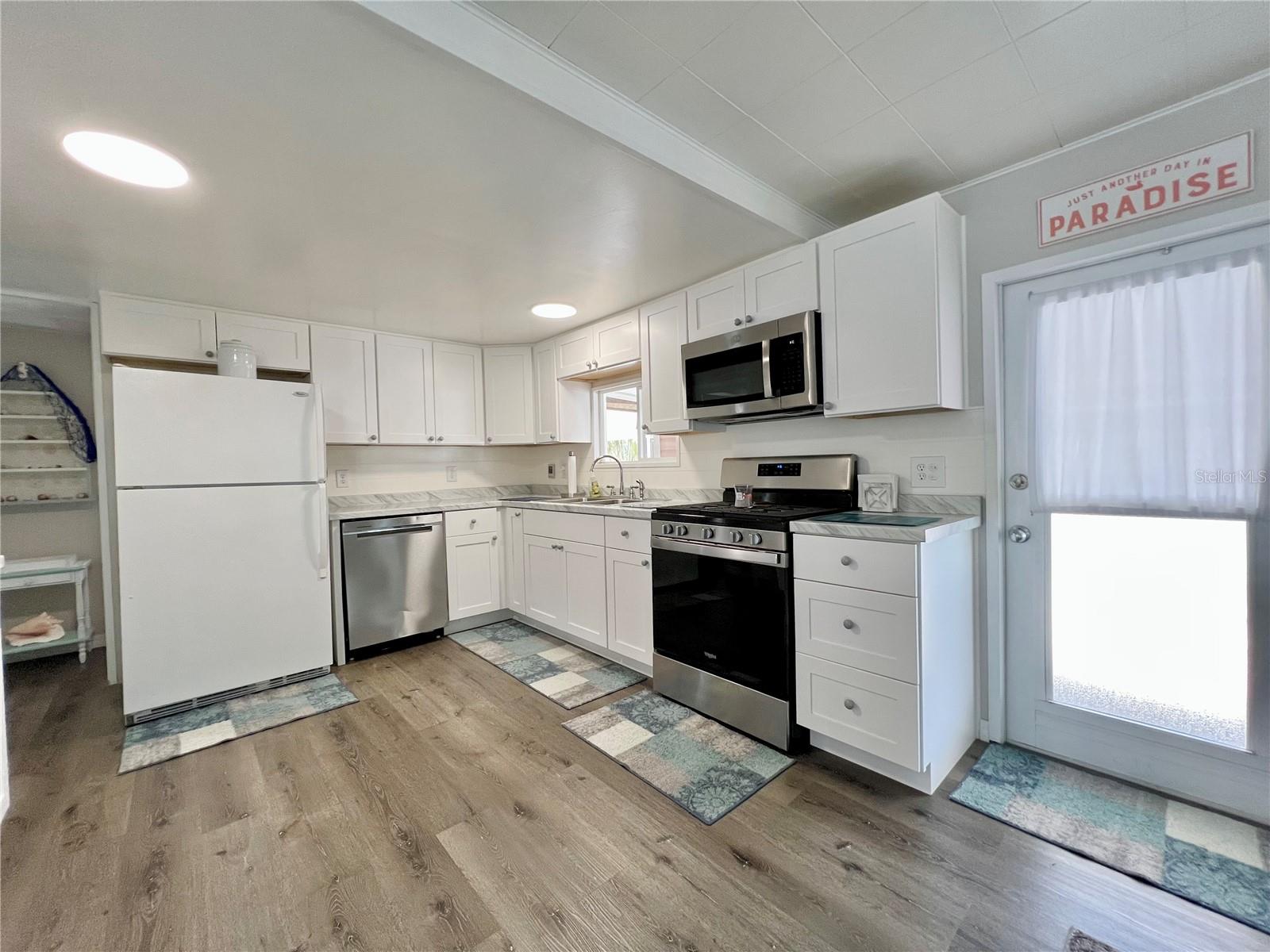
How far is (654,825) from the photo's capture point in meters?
1.73

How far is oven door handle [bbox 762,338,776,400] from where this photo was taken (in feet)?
8.09

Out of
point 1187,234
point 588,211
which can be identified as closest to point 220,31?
point 588,211

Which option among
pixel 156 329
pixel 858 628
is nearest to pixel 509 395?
pixel 156 329

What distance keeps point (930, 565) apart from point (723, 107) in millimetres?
1658

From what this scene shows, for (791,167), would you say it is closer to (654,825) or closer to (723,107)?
(723,107)

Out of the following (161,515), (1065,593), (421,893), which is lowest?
(421,893)

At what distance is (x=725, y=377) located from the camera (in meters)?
2.70

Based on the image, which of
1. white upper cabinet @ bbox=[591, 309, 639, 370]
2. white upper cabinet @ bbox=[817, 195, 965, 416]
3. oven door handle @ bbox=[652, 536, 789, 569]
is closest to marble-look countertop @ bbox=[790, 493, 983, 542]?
oven door handle @ bbox=[652, 536, 789, 569]

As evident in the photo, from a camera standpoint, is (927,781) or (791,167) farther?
(791,167)

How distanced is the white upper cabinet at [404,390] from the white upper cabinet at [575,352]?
98cm

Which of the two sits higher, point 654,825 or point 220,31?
point 220,31

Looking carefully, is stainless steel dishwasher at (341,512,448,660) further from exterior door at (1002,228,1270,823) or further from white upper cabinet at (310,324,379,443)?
exterior door at (1002,228,1270,823)

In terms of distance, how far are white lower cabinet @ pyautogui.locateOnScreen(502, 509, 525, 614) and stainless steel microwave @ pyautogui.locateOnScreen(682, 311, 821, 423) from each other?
5.30 ft

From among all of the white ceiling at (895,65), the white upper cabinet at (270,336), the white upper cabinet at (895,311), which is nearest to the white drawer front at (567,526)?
the white upper cabinet at (895,311)
